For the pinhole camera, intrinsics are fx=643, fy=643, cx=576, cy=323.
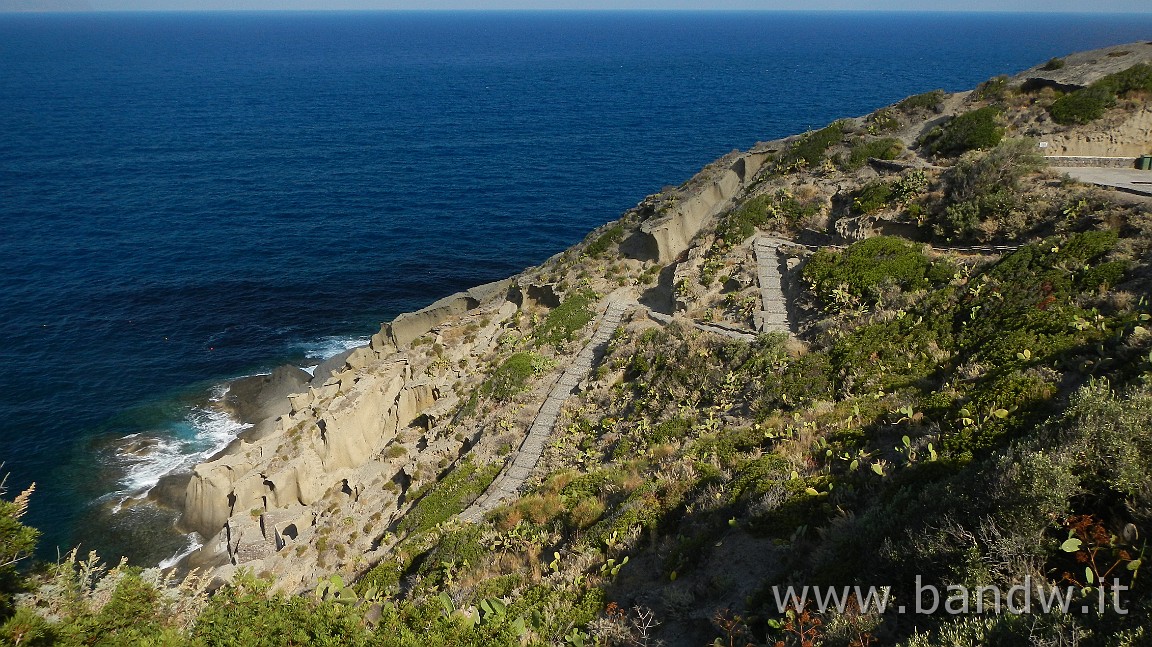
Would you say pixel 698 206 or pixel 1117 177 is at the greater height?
pixel 1117 177

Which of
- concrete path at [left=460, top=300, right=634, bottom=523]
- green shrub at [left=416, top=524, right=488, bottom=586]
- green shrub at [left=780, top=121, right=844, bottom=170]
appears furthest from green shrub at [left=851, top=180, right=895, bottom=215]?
green shrub at [left=416, top=524, right=488, bottom=586]

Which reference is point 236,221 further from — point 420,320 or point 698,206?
point 698,206

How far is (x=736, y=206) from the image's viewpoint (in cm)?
3681

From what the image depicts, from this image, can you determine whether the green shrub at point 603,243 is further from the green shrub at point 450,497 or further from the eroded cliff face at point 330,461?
the green shrub at point 450,497

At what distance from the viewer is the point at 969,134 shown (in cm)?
3141

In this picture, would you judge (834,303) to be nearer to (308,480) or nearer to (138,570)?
(138,570)

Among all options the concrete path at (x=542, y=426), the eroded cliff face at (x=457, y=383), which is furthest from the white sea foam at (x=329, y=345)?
the concrete path at (x=542, y=426)

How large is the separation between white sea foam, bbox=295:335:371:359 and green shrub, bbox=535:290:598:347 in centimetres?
2441

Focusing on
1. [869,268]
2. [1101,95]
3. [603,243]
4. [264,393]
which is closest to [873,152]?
[1101,95]

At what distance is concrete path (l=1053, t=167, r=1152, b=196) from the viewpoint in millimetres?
22666

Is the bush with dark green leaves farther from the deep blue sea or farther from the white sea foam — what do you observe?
the white sea foam

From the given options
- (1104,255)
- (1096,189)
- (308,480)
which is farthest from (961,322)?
(308,480)

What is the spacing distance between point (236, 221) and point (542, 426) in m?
61.2

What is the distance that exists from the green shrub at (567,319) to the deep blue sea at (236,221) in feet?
74.3
